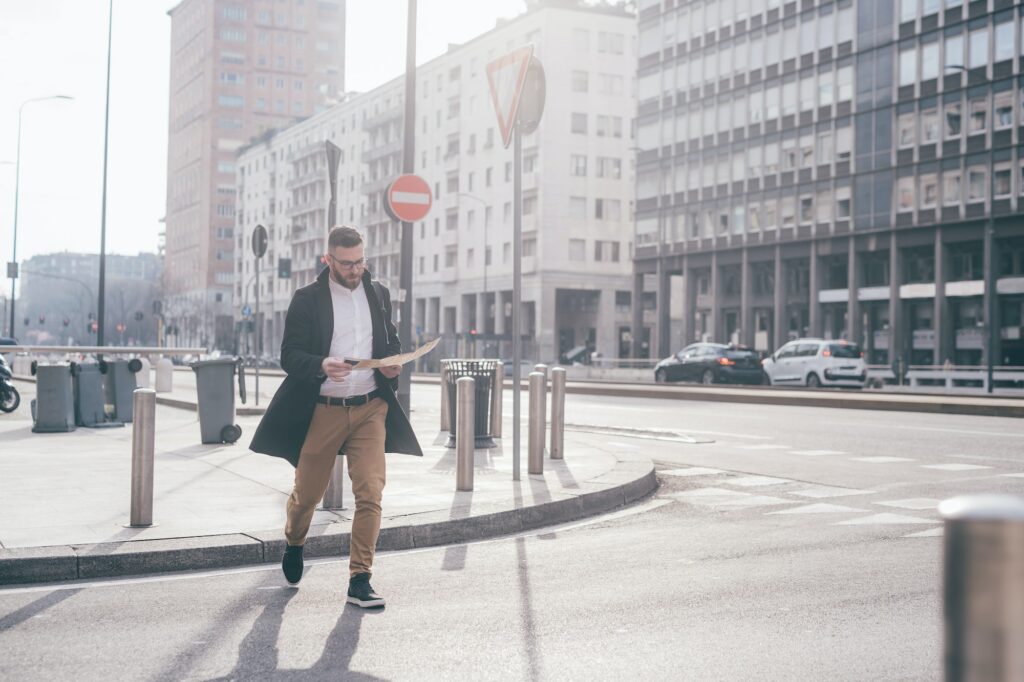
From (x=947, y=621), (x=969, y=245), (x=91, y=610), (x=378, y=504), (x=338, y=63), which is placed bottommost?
(x=91, y=610)

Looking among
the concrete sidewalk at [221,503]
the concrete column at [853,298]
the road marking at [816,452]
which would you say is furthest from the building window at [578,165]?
the concrete sidewalk at [221,503]

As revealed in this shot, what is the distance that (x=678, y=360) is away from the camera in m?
39.1

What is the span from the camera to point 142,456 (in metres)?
6.99

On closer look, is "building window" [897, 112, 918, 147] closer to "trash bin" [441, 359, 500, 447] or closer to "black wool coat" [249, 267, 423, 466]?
"trash bin" [441, 359, 500, 447]

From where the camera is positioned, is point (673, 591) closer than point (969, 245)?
Yes

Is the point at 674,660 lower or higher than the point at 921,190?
lower

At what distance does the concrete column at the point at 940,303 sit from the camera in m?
49.5

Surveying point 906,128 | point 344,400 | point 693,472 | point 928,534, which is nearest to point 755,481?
point 693,472

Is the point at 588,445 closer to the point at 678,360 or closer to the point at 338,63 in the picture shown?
the point at 678,360

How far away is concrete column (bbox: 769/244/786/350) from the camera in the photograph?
57.8m

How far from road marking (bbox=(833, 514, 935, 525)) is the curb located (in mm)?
2136

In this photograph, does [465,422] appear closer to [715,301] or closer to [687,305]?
[715,301]

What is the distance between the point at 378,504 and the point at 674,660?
1799mm

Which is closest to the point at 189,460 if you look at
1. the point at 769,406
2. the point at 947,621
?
the point at 947,621
